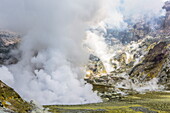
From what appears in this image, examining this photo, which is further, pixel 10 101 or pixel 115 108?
pixel 115 108

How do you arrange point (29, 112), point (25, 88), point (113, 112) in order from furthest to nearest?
1. point (25, 88)
2. point (113, 112)
3. point (29, 112)

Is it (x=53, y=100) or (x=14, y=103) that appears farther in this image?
(x=53, y=100)

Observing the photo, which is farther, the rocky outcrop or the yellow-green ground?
the yellow-green ground

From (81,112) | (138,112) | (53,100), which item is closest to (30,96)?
(53,100)

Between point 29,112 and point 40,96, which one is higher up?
point 40,96

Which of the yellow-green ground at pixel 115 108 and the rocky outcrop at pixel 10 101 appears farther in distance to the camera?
the yellow-green ground at pixel 115 108

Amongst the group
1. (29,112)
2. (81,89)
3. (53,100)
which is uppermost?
(81,89)

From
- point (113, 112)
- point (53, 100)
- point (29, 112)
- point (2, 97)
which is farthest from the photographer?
point (53, 100)

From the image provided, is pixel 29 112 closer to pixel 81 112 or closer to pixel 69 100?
pixel 81 112

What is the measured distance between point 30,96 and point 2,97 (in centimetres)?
5652

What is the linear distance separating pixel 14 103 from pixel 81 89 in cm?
7053

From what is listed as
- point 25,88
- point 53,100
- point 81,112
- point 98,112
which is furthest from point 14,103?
point 25,88

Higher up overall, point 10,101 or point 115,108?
point 115,108

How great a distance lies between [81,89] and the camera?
116562 mm
